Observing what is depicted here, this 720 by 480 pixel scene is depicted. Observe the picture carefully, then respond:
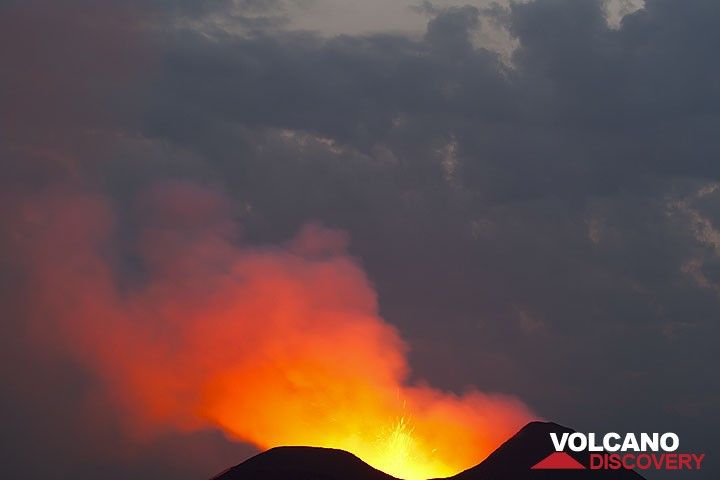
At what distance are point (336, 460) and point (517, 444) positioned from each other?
4679 cm

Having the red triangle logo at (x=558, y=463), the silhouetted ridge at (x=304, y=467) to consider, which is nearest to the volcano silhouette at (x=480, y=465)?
the silhouetted ridge at (x=304, y=467)

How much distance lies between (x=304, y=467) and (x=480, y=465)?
3880 cm

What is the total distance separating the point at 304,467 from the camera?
513ft

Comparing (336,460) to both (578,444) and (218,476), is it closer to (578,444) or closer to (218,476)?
(218,476)

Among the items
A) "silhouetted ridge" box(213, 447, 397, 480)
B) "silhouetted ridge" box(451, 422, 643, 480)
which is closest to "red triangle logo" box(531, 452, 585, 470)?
"silhouetted ridge" box(451, 422, 643, 480)

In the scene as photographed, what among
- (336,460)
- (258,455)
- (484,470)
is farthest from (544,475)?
(258,455)

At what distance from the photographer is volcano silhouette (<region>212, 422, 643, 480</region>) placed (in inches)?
6078

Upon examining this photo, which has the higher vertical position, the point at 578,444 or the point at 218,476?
the point at 578,444

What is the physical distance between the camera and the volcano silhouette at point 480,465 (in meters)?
154

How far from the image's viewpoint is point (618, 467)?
180 meters

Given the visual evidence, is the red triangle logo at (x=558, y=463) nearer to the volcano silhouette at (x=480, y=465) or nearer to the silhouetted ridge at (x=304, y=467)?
the volcano silhouette at (x=480, y=465)

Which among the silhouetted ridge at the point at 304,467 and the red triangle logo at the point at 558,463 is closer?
the silhouetted ridge at the point at 304,467

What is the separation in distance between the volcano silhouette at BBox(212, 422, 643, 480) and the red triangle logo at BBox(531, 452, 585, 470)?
22 cm

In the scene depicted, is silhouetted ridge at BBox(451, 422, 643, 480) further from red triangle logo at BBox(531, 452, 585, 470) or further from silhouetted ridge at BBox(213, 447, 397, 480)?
silhouetted ridge at BBox(213, 447, 397, 480)
